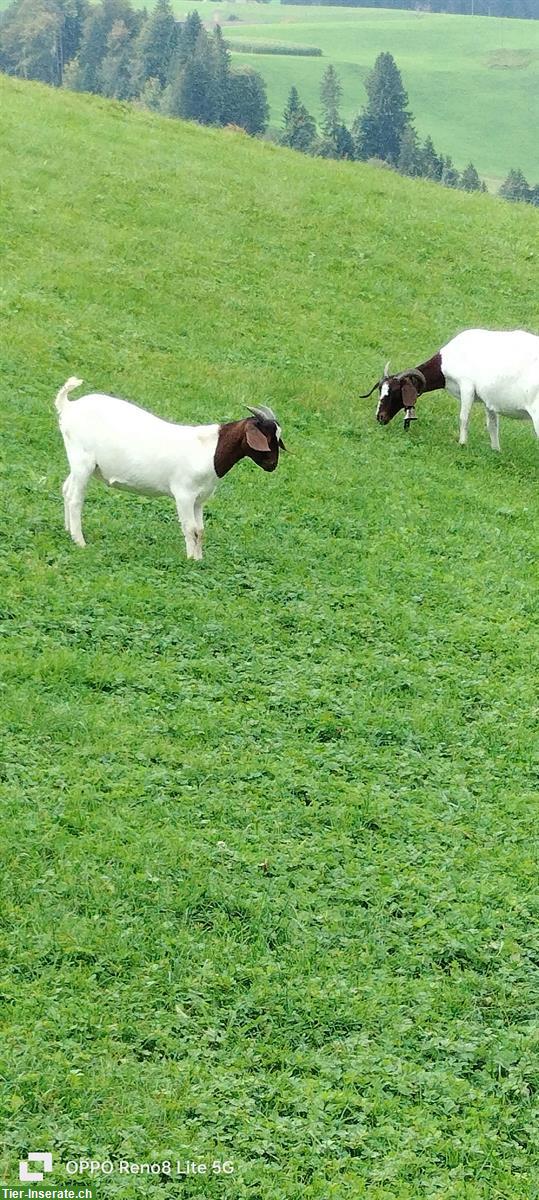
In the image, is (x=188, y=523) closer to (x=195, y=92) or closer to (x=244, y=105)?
(x=195, y=92)

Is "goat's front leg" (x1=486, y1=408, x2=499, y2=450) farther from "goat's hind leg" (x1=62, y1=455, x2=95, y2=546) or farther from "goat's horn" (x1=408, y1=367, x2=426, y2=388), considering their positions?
"goat's hind leg" (x1=62, y1=455, x2=95, y2=546)

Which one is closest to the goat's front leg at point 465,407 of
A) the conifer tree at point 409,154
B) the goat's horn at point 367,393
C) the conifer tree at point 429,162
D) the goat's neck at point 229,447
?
the goat's horn at point 367,393

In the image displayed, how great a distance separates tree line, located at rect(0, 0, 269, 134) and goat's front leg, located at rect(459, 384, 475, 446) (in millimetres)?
71171

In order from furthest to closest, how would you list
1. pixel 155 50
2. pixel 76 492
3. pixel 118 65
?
pixel 155 50
pixel 118 65
pixel 76 492

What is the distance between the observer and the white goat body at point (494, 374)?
18.1 m

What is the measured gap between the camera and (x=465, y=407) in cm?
1908

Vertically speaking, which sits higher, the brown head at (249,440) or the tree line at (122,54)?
the tree line at (122,54)

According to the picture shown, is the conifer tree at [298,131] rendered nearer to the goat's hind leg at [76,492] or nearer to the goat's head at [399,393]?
the goat's head at [399,393]

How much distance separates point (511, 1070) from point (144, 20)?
12138 centimetres

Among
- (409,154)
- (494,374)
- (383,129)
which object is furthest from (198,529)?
(383,129)

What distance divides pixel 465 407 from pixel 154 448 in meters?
7.36

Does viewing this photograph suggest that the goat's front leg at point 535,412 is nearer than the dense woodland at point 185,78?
Yes

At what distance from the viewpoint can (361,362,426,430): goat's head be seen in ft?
63.7

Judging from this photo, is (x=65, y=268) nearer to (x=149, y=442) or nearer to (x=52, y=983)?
(x=149, y=442)
